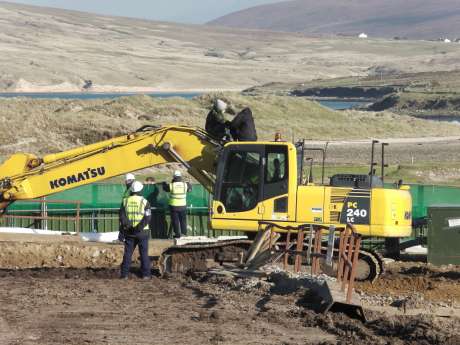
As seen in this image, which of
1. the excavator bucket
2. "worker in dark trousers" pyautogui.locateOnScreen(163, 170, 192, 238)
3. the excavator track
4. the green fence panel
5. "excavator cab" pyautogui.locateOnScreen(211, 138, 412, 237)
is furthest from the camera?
the green fence panel

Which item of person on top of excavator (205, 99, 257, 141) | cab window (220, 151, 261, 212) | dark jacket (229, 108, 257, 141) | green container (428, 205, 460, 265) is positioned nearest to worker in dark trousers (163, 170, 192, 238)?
person on top of excavator (205, 99, 257, 141)

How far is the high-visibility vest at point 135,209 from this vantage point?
1698 cm

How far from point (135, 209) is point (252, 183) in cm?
184

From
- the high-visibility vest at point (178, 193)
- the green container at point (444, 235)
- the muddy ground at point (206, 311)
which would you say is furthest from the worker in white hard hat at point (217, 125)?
the high-visibility vest at point (178, 193)

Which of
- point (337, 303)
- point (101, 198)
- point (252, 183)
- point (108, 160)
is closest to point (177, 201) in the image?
point (101, 198)

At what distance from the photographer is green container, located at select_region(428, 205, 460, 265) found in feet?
63.0

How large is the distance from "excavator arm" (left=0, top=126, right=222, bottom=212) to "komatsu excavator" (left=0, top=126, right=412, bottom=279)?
16mm

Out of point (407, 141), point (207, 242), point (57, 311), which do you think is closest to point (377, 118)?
point (407, 141)

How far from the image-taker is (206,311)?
1399 cm

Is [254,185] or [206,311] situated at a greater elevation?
[254,185]

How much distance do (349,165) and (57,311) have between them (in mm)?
28372

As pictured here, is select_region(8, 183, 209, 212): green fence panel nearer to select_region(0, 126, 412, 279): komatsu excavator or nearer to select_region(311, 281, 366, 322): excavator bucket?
select_region(0, 126, 412, 279): komatsu excavator

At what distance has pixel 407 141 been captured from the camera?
5753 cm

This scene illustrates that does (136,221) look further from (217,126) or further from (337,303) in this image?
(337,303)
